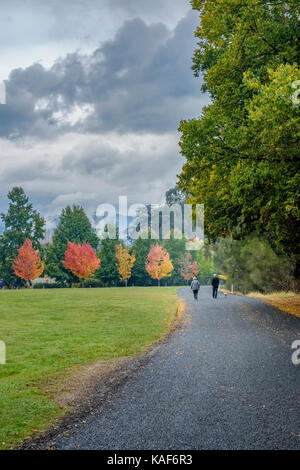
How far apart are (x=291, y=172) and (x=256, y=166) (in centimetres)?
103

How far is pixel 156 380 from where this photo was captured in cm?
700

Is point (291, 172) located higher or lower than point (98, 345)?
higher

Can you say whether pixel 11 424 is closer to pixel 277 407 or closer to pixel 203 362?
pixel 277 407

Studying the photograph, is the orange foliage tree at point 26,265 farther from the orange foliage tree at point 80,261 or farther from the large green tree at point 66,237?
the large green tree at point 66,237

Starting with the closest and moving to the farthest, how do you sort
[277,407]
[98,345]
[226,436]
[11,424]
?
[226,436] → [11,424] → [277,407] → [98,345]

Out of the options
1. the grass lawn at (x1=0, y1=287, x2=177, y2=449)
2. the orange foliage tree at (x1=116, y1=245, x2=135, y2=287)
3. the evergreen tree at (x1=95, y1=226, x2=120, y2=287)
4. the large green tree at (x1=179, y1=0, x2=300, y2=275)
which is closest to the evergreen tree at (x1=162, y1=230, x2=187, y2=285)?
the orange foliage tree at (x1=116, y1=245, x2=135, y2=287)

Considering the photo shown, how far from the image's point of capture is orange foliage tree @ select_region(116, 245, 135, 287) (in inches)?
2685

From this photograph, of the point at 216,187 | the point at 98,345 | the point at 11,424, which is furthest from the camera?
the point at 216,187

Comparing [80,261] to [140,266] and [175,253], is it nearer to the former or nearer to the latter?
[140,266]

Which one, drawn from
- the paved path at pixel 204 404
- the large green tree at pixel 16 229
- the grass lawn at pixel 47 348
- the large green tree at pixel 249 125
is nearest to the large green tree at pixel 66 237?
the large green tree at pixel 16 229

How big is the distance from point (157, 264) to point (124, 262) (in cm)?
594

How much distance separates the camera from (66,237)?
237 feet

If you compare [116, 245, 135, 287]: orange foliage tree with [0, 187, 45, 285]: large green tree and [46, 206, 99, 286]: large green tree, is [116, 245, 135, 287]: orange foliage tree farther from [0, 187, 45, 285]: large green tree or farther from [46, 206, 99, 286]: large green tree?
[0, 187, 45, 285]: large green tree
